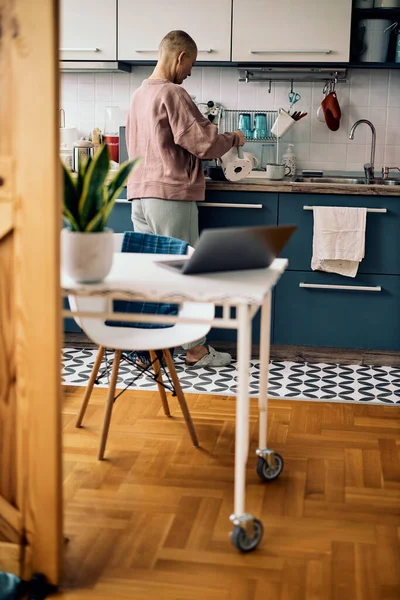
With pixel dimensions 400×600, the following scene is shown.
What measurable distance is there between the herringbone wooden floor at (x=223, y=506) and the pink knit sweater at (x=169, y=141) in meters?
1.09

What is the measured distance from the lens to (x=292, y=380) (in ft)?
13.8

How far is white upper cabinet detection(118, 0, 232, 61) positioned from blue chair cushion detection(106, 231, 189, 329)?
1.76m

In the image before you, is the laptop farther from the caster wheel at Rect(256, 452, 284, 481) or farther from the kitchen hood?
the kitchen hood

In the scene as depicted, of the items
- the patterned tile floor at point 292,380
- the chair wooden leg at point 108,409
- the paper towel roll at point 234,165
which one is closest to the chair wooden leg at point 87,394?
the chair wooden leg at point 108,409

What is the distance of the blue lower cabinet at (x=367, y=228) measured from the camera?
435 cm

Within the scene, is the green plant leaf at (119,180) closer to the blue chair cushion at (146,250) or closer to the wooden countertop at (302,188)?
the blue chair cushion at (146,250)

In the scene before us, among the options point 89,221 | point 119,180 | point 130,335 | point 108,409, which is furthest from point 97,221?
point 108,409

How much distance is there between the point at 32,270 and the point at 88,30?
304 centimetres

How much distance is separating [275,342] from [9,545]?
253 cm

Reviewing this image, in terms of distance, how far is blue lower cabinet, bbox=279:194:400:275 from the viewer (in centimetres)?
435

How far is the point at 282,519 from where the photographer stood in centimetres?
267

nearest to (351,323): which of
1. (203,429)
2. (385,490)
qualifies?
(203,429)

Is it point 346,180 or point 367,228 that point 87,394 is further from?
point 346,180

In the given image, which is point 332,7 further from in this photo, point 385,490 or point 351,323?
point 385,490
